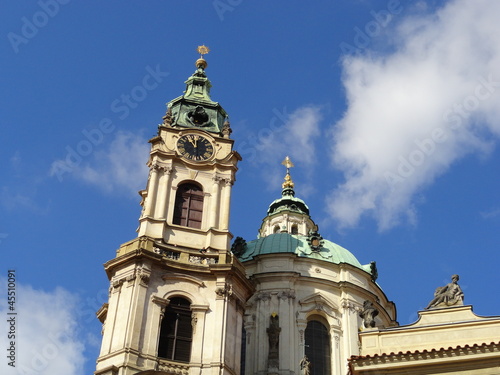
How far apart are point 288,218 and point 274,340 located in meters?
15.3

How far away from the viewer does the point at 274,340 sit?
40.7m

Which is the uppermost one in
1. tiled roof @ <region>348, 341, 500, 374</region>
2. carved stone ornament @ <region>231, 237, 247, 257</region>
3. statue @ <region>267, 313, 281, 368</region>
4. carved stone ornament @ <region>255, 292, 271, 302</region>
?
carved stone ornament @ <region>231, 237, 247, 257</region>

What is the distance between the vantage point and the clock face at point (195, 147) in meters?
42.4

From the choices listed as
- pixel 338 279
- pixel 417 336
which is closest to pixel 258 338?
pixel 338 279

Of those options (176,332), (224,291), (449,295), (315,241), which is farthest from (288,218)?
(449,295)

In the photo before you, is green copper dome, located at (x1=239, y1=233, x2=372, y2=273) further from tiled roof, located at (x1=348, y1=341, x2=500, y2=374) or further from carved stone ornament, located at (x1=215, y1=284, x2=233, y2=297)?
tiled roof, located at (x1=348, y1=341, x2=500, y2=374)

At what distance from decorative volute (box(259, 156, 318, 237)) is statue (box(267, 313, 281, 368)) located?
478 inches

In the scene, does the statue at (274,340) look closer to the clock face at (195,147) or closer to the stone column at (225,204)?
the stone column at (225,204)

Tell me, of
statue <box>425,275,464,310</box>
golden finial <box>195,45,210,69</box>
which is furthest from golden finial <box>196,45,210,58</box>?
statue <box>425,275,464,310</box>

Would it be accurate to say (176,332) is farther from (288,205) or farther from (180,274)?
(288,205)

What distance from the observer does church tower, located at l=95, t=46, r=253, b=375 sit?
33.7 metres

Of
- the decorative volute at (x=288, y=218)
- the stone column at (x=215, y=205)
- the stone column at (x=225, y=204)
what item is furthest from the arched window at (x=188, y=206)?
the decorative volute at (x=288, y=218)

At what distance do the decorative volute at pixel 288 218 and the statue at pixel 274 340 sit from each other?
1214 centimetres

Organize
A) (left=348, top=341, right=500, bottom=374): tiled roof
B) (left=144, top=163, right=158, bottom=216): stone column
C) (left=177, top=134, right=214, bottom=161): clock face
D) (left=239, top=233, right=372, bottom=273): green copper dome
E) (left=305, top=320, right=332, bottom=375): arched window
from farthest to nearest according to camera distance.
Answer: (left=239, top=233, right=372, bottom=273): green copper dome → (left=177, top=134, right=214, bottom=161): clock face → (left=305, top=320, right=332, bottom=375): arched window → (left=144, top=163, right=158, bottom=216): stone column → (left=348, top=341, right=500, bottom=374): tiled roof
